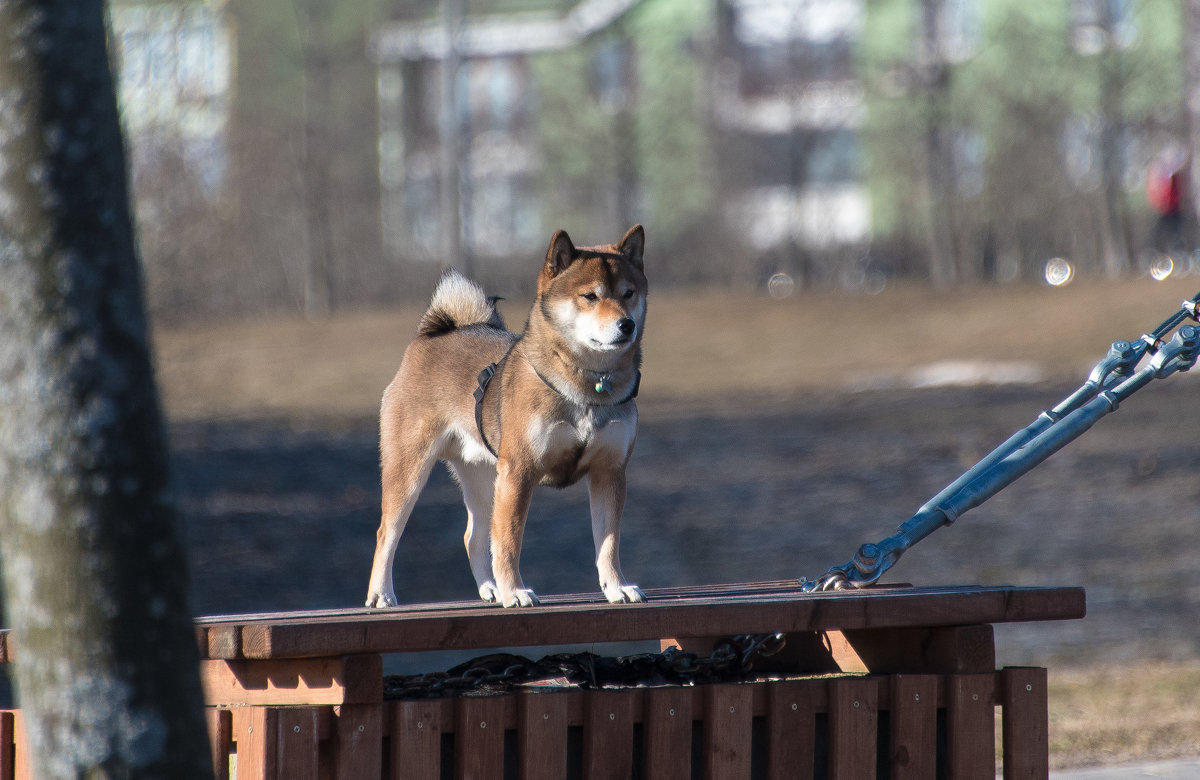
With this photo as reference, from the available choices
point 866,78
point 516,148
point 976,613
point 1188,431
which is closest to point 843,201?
point 866,78

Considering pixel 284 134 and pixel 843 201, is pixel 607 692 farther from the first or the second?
pixel 843 201

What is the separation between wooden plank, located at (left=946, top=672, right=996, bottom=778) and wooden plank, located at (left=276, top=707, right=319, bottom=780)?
5.54 ft

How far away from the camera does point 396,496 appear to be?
4.18m

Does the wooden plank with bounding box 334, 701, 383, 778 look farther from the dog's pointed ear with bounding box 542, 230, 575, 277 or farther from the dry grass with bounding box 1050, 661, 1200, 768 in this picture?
the dry grass with bounding box 1050, 661, 1200, 768

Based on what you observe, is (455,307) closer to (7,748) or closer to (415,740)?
(415,740)

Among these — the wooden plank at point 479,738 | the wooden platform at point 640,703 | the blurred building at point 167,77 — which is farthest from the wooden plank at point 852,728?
the blurred building at point 167,77

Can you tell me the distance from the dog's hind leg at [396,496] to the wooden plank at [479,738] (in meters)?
0.80

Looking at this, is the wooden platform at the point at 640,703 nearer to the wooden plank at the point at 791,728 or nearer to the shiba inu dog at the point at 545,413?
the wooden plank at the point at 791,728

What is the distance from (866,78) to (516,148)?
7.30 metres

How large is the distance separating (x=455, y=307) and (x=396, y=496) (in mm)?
754

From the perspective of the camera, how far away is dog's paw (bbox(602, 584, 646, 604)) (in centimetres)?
378

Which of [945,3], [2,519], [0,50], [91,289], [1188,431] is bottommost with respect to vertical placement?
[1188,431]

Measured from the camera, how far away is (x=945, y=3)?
29.4 m

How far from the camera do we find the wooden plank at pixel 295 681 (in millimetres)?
3312
